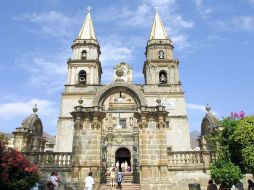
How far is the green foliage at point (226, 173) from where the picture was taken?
15.7 meters

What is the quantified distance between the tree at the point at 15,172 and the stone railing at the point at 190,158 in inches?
326

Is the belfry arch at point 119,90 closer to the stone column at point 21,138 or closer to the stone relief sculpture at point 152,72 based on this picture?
the stone column at point 21,138

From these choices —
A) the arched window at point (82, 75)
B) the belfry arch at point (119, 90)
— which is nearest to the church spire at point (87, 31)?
the arched window at point (82, 75)

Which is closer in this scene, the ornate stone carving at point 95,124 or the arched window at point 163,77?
the ornate stone carving at point 95,124

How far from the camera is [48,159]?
18094 millimetres

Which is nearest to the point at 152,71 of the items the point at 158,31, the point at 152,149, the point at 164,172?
the point at 158,31

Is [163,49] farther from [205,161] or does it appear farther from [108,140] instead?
[205,161]

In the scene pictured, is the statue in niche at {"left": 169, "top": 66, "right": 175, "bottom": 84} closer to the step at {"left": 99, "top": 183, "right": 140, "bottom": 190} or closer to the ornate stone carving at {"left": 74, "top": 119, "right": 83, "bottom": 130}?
the ornate stone carving at {"left": 74, "top": 119, "right": 83, "bottom": 130}

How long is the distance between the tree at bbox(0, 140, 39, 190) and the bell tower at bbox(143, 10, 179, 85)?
28650mm

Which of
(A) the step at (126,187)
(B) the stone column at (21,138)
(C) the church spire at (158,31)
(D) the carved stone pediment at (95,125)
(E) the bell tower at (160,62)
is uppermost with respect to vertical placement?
(C) the church spire at (158,31)

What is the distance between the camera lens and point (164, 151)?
1802cm

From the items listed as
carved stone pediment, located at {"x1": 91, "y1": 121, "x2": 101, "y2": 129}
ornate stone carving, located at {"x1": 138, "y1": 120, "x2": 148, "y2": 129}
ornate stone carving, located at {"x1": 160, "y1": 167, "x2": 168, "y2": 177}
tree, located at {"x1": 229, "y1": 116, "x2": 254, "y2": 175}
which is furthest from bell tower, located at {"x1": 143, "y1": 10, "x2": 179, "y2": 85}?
tree, located at {"x1": 229, "y1": 116, "x2": 254, "y2": 175}

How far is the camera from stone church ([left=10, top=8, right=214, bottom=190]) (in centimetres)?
1775

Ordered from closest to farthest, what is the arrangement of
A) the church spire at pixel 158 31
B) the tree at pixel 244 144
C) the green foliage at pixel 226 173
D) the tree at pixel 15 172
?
1. the tree at pixel 15 172
2. the green foliage at pixel 226 173
3. the tree at pixel 244 144
4. the church spire at pixel 158 31
